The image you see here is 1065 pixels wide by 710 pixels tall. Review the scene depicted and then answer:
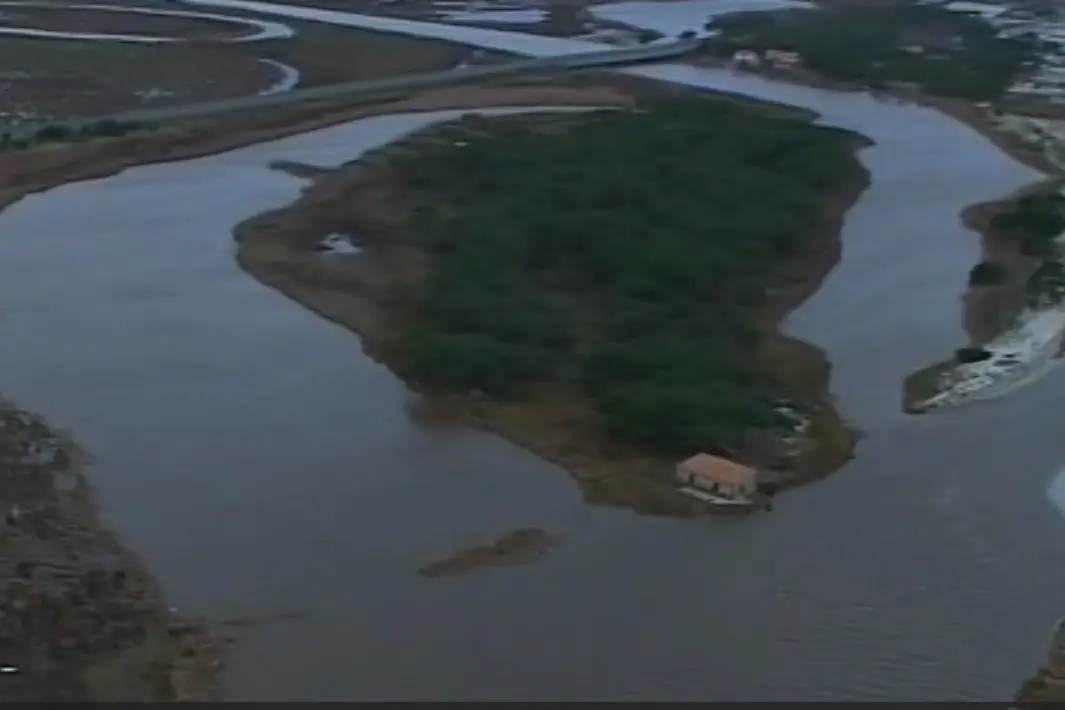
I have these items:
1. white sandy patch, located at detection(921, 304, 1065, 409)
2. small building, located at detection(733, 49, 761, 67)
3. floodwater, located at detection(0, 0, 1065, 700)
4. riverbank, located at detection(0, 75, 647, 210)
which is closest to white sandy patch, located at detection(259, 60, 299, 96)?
riverbank, located at detection(0, 75, 647, 210)

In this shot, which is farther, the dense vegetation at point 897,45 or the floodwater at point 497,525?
the dense vegetation at point 897,45

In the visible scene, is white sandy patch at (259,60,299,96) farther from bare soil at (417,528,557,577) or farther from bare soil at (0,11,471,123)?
bare soil at (417,528,557,577)

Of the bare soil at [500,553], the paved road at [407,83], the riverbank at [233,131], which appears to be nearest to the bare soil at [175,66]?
the paved road at [407,83]

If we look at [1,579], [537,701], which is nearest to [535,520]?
[537,701]

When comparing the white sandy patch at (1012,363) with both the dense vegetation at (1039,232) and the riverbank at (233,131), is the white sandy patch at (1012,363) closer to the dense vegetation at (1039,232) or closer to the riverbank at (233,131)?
the dense vegetation at (1039,232)

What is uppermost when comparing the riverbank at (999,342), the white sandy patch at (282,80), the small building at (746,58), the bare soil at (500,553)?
the riverbank at (999,342)

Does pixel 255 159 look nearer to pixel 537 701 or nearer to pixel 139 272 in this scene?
pixel 139 272

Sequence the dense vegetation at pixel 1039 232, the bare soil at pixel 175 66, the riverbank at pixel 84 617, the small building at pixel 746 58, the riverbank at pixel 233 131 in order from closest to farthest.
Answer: the riverbank at pixel 84 617, the dense vegetation at pixel 1039 232, the riverbank at pixel 233 131, the bare soil at pixel 175 66, the small building at pixel 746 58

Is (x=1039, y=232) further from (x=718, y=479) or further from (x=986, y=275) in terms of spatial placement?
(x=718, y=479)

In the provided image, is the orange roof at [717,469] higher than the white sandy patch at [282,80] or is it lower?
higher
